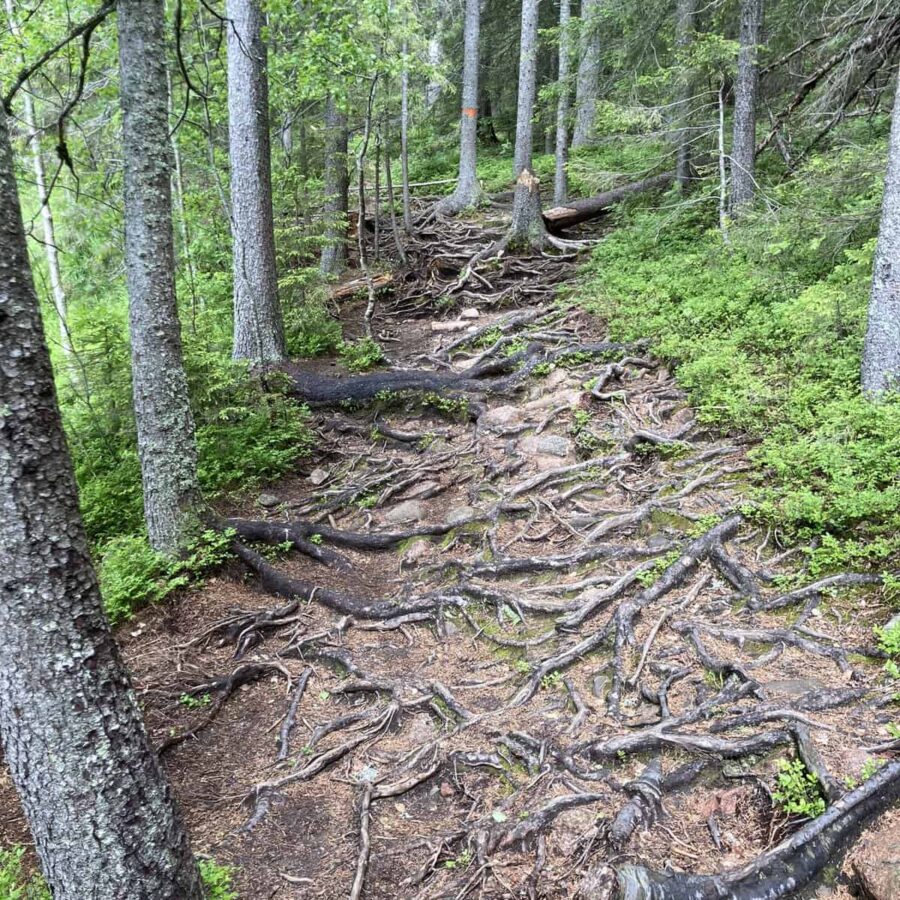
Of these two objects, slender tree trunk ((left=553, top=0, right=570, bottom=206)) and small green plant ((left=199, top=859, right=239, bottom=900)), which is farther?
slender tree trunk ((left=553, top=0, right=570, bottom=206))

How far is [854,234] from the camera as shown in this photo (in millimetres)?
8242

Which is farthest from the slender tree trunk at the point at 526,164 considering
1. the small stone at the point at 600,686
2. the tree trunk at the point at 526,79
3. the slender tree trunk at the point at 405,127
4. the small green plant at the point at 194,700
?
the small green plant at the point at 194,700

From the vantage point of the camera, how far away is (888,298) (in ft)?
19.2

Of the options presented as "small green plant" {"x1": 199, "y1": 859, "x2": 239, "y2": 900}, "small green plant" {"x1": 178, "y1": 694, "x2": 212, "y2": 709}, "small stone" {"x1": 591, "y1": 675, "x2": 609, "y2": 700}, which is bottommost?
"small green plant" {"x1": 178, "y1": 694, "x2": 212, "y2": 709}

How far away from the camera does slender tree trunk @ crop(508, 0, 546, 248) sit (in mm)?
13789

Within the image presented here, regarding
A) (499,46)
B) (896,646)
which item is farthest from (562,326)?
(499,46)

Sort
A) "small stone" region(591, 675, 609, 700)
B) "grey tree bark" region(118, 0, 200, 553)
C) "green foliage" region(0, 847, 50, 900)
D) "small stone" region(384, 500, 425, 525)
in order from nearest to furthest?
"green foliage" region(0, 847, 50, 900) → "small stone" region(591, 675, 609, 700) → "grey tree bark" region(118, 0, 200, 553) → "small stone" region(384, 500, 425, 525)

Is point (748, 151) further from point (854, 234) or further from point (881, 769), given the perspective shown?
point (881, 769)

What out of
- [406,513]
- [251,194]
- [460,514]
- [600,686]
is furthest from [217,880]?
[251,194]

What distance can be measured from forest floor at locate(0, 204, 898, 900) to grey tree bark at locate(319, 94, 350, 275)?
25.7 ft

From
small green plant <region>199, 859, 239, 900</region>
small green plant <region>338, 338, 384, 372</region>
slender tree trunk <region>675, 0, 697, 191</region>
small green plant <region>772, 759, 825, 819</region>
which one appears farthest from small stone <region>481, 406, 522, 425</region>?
slender tree trunk <region>675, 0, 697, 191</region>

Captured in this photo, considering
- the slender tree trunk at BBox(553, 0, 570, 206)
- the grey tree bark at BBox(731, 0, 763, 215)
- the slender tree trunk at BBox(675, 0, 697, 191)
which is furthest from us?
the slender tree trunk at BBox(553, 0, 570, 206)

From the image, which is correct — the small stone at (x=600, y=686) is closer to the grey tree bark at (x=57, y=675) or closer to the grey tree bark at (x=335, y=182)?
the grey tree bark at (x=57, y=675)

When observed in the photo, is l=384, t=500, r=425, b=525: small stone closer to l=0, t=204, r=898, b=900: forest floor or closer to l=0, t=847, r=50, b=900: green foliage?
l=0, t=204, r=898, b=900: forest floor
